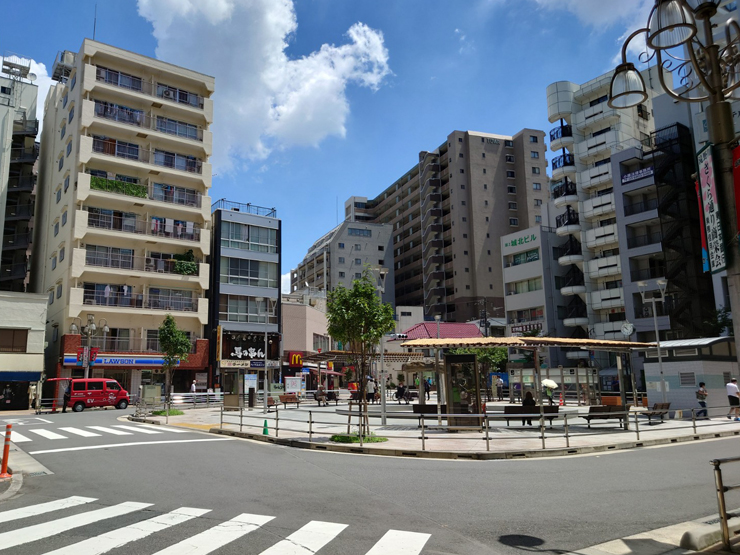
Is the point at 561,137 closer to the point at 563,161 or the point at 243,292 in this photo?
the point at 563,161

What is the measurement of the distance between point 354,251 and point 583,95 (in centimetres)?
4661

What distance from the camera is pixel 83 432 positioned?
21250mm

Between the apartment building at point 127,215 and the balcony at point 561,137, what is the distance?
38131mm

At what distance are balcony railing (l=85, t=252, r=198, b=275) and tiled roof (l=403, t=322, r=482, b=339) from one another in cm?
2070

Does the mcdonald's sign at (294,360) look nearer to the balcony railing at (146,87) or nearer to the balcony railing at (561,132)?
the balcony railing at (146,87)

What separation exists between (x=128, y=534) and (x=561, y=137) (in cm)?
6541

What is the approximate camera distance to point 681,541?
6.27m

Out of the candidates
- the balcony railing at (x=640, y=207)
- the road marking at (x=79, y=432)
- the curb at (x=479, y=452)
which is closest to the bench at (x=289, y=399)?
the road marking at (x=79, y=432)

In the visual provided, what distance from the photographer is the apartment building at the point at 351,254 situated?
97375 millimetres

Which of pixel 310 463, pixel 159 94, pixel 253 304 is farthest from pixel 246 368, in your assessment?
pixel 310 463

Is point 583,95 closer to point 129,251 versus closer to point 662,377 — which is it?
point 662,377

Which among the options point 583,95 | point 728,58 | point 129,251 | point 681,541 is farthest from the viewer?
point 583,95

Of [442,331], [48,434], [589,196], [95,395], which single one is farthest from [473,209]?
[48,434]

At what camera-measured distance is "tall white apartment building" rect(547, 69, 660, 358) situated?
58.3 meters
